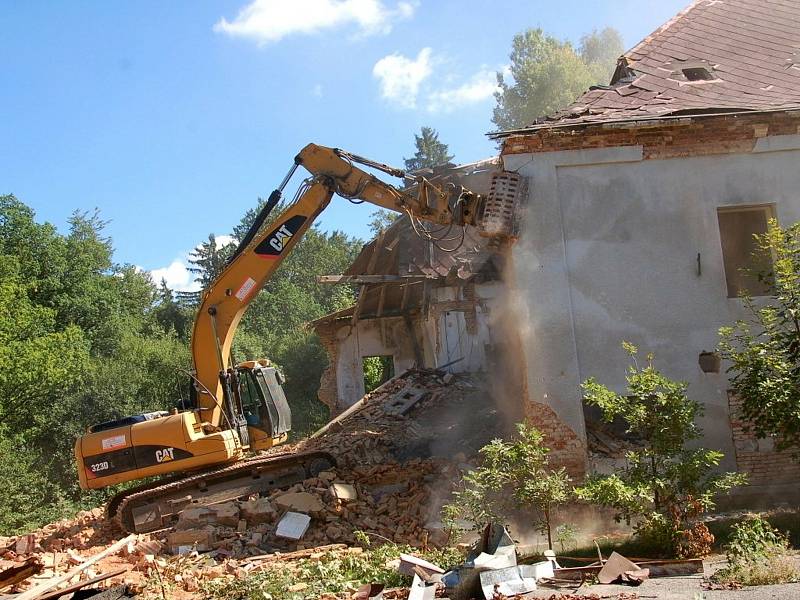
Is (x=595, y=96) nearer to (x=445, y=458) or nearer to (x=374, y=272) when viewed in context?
(x=445, y=458)

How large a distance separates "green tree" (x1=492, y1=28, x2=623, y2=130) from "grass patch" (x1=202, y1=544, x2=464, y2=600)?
134 feet

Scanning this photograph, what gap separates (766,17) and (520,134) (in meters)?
6.68

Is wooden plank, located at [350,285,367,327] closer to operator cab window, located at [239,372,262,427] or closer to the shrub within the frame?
operator cab window, located at [239,372,262,427]

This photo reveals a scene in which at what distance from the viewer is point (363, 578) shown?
7699 millimetres

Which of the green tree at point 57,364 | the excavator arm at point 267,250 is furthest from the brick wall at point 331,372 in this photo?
the excavator arm at point 267,250

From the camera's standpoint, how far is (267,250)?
11.3m

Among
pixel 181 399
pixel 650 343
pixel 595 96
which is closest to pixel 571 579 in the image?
pixel 650 343

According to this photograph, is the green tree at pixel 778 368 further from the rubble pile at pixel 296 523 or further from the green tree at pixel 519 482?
the rubble pile at pixel 296 523

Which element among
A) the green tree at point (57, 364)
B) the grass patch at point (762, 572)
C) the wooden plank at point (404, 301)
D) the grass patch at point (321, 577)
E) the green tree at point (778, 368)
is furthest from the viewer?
the wooden plank at point (404, 301)

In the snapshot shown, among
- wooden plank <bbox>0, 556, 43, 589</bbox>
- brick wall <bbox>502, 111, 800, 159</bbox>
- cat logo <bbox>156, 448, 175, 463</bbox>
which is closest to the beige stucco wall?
brick wall <bbox>502, 111, 800, 159</bbox>

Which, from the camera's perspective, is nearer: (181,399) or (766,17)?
(181,399)

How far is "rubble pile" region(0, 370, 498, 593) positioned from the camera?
901 cm

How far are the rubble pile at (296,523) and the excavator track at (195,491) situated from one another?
0.29 metres

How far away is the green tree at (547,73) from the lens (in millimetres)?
46844
